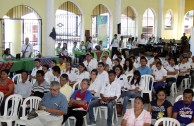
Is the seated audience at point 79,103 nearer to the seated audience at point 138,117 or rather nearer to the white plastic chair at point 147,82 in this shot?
the seated audience at point 138,117

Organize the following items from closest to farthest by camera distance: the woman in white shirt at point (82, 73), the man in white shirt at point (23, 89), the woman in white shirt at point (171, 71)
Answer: the man in white shirt at point (23, 89)
the woman in white shirt at point (82, 73)
the woman in white shirt at point (171, 71)

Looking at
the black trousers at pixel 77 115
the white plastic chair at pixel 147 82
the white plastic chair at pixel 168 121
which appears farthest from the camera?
the white plastic chair at pixel 147 82

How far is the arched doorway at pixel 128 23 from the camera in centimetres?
2167

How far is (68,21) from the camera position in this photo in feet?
57.9

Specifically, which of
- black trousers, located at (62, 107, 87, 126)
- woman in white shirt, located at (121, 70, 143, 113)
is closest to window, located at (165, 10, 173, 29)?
woman in white shirt, located at (121, 70, 143, 113)

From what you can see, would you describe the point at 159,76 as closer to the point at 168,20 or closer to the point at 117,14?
→ the point at 117,14

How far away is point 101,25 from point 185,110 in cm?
1428

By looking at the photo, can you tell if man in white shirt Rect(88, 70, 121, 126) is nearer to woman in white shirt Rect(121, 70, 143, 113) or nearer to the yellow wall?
woman in white shirt Rect(121, 70, 143, 113)

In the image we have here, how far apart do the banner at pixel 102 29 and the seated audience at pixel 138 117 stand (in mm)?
14257

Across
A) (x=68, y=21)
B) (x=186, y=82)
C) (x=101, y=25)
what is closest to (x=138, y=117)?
(x=186, y=82)

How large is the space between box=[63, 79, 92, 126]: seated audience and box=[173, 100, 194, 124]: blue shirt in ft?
5.51

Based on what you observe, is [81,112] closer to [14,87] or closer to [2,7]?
[14,87]

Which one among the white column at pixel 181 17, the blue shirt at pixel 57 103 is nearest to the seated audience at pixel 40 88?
the blue shirt at pixel 57 103

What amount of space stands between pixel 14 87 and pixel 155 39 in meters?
17.8
